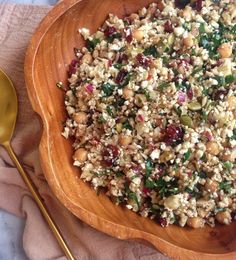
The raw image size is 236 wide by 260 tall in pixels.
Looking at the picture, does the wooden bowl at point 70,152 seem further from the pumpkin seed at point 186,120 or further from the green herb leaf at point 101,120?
the pumpkin seed at point 186,120

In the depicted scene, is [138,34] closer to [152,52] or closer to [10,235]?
[152,52]

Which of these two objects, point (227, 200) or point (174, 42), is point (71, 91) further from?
point (227, 200)

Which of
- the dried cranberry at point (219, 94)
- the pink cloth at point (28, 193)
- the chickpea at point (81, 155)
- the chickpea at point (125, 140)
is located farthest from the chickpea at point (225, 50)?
the pink cloth at point (28, 193)

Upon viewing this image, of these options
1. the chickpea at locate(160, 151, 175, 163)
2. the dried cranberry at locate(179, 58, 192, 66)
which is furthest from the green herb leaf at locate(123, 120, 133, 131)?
the dried cranberry at locate(179, 58, 192, 66)

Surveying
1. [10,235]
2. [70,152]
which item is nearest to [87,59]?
[70,152]

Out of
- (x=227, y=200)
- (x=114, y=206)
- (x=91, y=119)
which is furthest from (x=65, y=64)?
(x=227, y=200)

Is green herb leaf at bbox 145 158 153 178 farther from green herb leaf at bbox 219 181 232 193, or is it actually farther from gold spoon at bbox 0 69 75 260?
gold spoon at bbox 0 69 75 260
